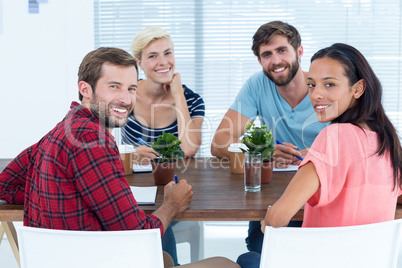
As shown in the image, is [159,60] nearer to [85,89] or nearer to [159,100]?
[159,100]

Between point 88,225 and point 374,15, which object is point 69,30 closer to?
point 374,15

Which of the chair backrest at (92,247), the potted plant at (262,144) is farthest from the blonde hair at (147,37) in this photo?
the chair backrest at (92,247)

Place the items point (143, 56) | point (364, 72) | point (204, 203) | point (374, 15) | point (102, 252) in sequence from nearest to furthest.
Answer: point (102, 252) → point (364, 72) → point (204, 203) → point (143, 56) → point (374, 15)

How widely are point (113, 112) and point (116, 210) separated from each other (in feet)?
1.28

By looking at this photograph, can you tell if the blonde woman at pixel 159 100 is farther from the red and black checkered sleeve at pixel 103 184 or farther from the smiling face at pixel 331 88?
the red and black checkered sleeve at pixel 103 184

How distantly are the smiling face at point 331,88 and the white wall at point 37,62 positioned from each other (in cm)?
302

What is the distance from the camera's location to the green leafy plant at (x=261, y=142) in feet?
5.64

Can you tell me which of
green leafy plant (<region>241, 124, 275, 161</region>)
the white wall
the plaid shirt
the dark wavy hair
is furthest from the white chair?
the white wall

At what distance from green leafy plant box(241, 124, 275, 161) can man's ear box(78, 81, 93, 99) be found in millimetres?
641

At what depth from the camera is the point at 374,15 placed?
13.0 feet

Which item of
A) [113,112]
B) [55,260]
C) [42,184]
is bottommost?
[55,260]

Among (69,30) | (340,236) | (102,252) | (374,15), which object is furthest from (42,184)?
(374,15)

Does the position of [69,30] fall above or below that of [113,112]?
above

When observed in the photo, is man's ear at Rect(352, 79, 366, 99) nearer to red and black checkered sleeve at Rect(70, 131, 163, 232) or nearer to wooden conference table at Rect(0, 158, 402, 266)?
wooden conference table at Rect(0, 158, 402, 266)
